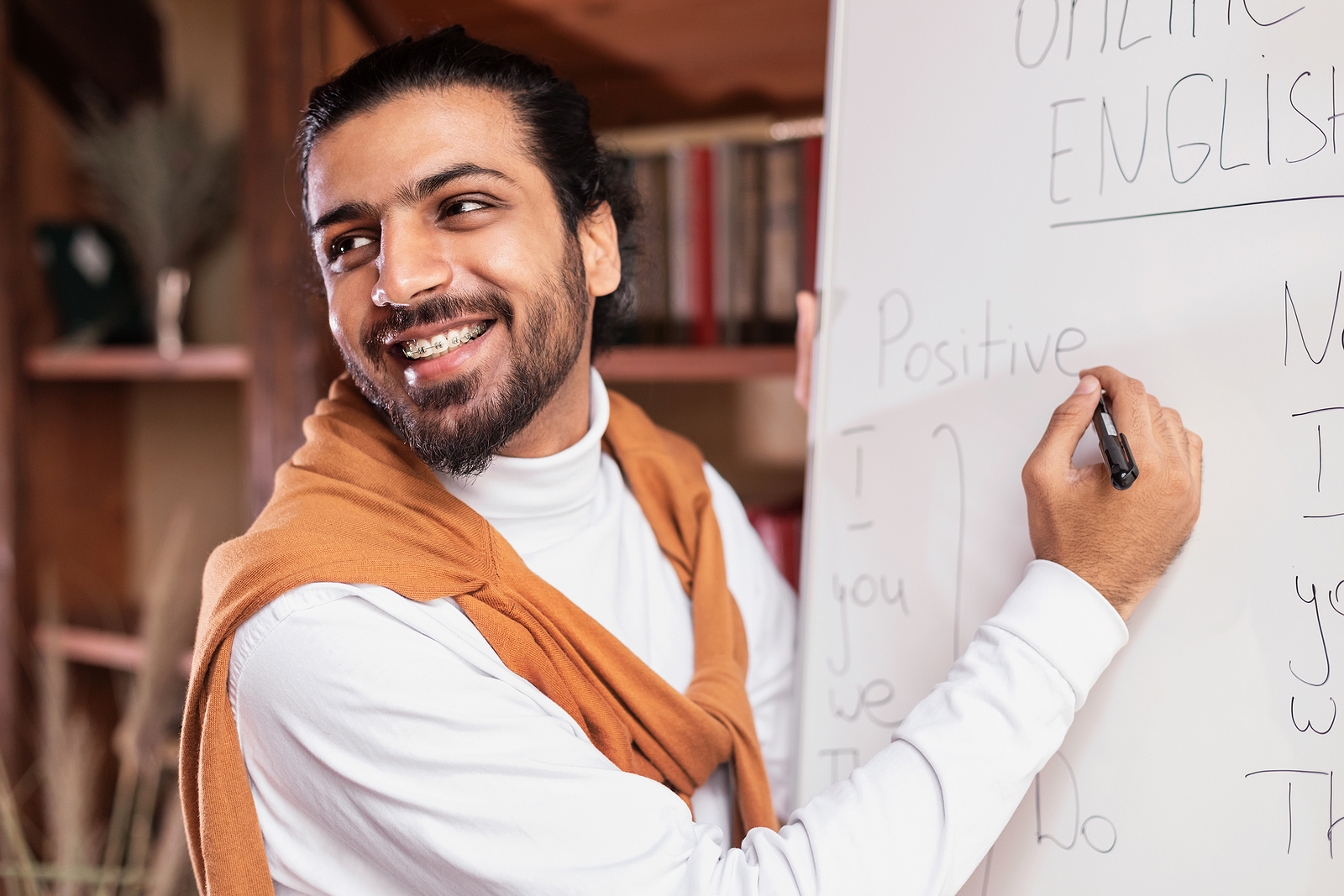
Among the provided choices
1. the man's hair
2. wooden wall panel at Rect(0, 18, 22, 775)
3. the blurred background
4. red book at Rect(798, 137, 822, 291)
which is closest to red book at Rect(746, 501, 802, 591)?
the blurred background

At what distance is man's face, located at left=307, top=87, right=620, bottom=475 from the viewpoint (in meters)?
0.87

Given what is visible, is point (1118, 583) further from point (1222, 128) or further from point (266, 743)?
point (266, 743)

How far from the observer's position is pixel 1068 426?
28.7 inches

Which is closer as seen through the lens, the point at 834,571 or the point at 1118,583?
the point at 1118,583

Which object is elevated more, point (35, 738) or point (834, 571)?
point (834, 571)

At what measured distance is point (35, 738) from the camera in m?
1.89

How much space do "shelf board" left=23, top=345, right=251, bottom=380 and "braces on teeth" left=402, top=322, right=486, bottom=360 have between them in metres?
0.84

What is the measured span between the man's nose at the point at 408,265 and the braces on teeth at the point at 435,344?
0.04 meters

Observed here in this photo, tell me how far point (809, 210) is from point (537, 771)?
977 millimetres

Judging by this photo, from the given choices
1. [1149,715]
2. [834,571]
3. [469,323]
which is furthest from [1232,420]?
[469,323]

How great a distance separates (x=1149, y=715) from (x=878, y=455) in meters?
0.32

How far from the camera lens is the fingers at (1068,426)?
28.6 inches

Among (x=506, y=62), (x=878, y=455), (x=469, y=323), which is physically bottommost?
(x=878, y=455)

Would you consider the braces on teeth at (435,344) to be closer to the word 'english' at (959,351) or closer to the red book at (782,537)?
the word 'english' at (959,351)
